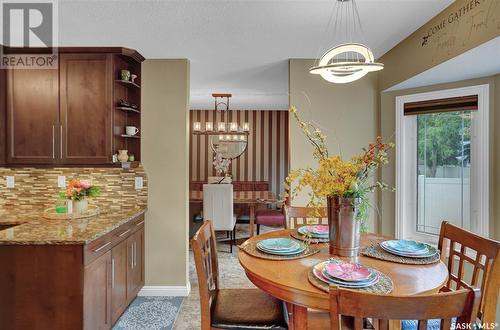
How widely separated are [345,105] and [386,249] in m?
1.82

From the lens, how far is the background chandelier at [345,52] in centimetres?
176

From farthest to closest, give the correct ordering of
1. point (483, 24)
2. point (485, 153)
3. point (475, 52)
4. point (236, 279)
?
point (236, 279) < point (485, 153) < point (475, 52) < point (483, 24)

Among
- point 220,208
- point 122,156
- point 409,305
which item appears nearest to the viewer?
point 409,305

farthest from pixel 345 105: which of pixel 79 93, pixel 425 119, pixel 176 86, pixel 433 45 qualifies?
pixel 79 93

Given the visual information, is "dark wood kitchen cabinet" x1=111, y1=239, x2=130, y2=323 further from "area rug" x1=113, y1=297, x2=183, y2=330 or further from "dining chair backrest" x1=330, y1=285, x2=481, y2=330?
"dining chair backrest" x1=330, y1=285, x2=481, y2=330

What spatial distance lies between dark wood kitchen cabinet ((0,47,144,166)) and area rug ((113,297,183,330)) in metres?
1.41

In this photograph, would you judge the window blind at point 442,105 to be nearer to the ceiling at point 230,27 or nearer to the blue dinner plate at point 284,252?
the ceiling at point 230,27

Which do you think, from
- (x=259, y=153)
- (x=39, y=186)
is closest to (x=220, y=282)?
(x=39, y=186)

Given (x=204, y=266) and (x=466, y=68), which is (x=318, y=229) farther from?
(x=466, y=68)

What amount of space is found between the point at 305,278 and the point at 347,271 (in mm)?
199

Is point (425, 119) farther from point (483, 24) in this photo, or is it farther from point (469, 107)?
point (483, 24)

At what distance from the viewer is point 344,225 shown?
174 centimetres

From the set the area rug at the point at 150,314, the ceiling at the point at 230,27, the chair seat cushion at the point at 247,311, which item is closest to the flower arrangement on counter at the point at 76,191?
the area rug at the point at 150,314

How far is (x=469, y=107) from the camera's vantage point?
264cm
